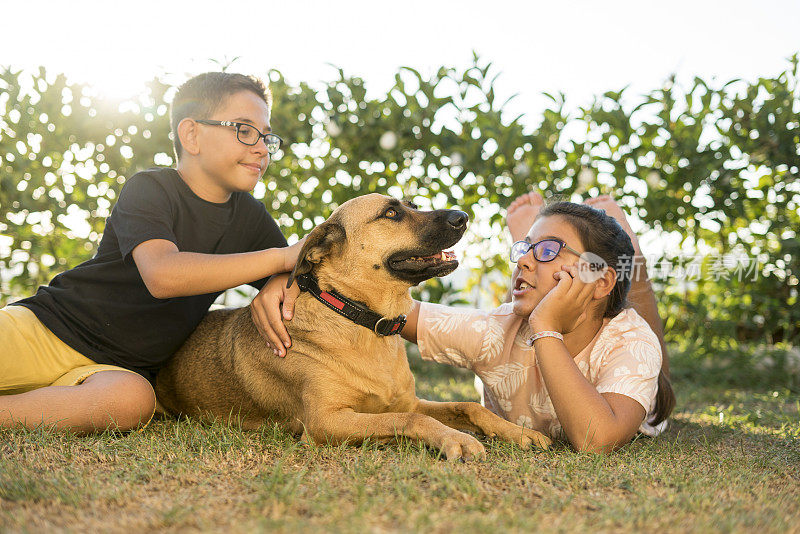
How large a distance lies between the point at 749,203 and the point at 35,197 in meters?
5.76

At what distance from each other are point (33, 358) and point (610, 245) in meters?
2.91

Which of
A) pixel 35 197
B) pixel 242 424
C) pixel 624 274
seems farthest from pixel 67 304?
pixel 624 274

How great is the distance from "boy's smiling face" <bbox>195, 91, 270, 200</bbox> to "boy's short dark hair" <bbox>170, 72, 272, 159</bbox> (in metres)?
0.05

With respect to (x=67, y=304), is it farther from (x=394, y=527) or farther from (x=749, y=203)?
(x=749, y=203)

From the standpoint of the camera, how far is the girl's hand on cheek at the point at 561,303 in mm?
2871

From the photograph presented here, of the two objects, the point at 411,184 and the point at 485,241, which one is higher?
the point at 411,184

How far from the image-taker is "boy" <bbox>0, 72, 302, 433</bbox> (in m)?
2.88

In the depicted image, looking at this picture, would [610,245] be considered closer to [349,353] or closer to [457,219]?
[457,219]

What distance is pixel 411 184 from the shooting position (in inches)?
213

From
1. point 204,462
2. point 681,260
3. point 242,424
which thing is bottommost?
point 242,424

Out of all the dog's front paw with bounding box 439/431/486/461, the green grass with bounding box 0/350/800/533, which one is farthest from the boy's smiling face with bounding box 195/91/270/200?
the dog's front paw with bounding box 439/431/486/461

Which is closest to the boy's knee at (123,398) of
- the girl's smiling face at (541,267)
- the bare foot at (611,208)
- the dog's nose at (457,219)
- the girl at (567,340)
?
the girl at (567,340)

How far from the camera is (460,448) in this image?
243 cm

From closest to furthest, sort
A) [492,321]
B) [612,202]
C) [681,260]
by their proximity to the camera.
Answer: [492,321] → [612,202] → [681,260]
